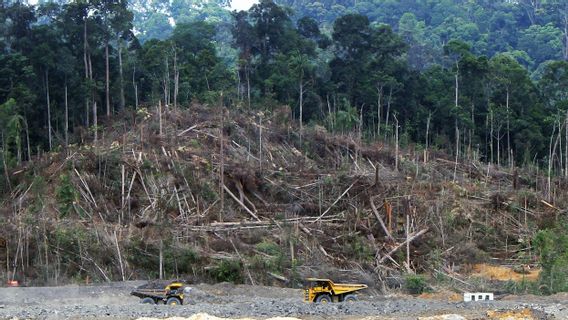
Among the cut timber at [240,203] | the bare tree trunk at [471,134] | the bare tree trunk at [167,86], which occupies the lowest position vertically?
the cut timber at [240,203]

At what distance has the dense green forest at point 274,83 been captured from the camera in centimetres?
5016

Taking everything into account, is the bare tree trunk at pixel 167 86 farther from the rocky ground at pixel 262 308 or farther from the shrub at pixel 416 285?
the rocky ground at pixel 262 308

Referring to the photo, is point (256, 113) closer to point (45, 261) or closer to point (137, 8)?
point (45, 261)

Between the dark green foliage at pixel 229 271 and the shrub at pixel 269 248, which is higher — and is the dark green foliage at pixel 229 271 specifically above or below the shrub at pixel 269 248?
below

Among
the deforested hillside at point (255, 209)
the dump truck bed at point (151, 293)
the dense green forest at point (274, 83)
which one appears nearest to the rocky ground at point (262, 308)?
the dump truck bed at point (151, 293)

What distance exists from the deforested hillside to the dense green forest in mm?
2728

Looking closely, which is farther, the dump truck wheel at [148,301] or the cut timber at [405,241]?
the cut timber at [405,241]

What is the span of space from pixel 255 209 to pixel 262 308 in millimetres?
15989

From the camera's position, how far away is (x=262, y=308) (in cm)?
2609

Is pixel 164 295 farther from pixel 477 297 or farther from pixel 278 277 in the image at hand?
pixel 477 297

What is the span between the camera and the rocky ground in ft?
81.7

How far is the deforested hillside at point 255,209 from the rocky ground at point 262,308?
4.92 meters

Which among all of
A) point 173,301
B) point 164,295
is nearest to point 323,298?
point 173,301

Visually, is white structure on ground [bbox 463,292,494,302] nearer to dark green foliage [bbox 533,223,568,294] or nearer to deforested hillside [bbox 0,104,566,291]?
dark green foliage [bbox 533,223,568,294]
